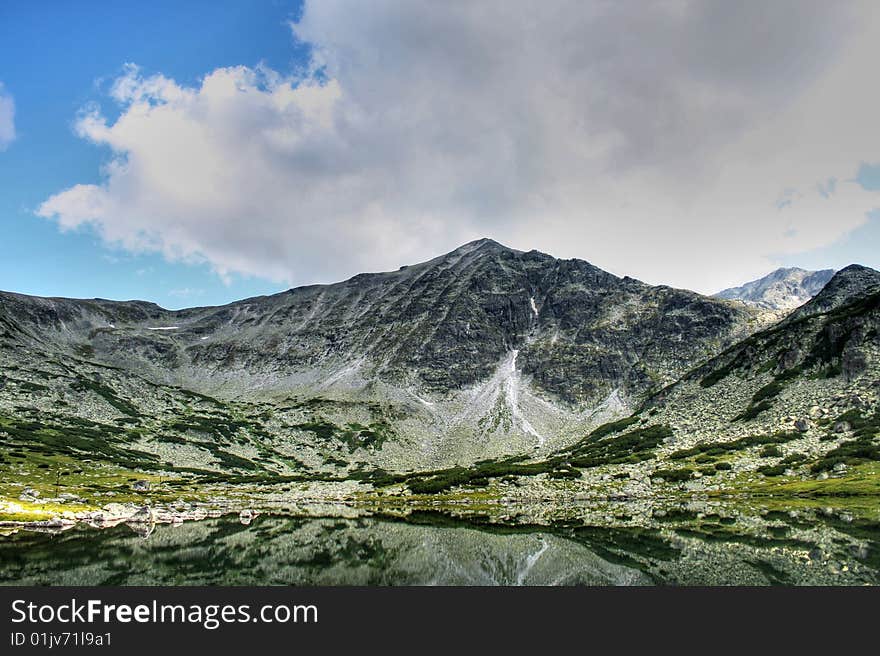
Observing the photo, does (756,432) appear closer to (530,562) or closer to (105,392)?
(530,562)

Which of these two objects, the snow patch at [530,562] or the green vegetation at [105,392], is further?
the green vegetation at [105,392]

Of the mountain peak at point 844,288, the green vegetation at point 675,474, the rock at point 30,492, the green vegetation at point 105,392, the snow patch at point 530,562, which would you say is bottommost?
the green vegetation at point 675,474

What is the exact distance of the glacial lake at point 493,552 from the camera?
96.3ft

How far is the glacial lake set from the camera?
96.3 ft

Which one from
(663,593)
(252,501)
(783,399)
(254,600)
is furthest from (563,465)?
(254,600)

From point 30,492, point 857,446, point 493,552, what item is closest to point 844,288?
point 857,446

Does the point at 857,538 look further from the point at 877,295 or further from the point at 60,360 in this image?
the point at 60,360

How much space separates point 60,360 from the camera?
192 metres

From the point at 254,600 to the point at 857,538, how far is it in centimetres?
3941

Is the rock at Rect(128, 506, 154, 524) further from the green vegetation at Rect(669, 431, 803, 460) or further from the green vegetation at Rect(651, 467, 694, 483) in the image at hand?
the green vegetation at Rect(669, 431, 803, 460)

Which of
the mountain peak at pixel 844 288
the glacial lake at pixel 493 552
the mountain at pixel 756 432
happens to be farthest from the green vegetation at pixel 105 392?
the mountain peak at pixel 844 288

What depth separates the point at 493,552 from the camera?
39.5 meters

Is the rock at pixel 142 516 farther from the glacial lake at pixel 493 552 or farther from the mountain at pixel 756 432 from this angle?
the mountain at pixel 756 432

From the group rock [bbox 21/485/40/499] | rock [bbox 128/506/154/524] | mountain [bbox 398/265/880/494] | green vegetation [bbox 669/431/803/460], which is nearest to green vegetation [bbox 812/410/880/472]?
mountain [bbox 398/265/880/494]
